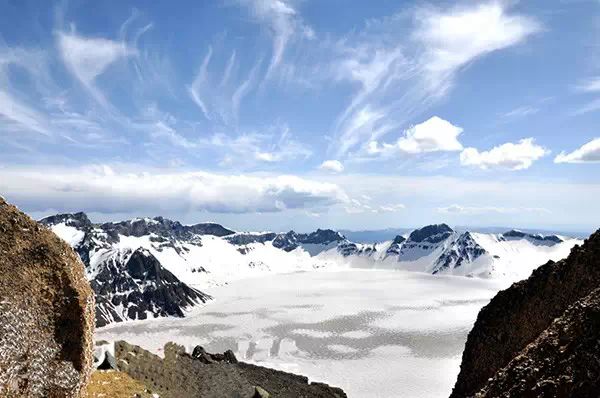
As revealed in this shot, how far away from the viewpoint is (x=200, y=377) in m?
51.8

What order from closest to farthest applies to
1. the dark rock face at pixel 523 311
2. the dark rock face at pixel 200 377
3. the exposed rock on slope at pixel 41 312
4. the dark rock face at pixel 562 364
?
the dark rock face at pixel 562 364, the exposed rock on slope at pixel 41 312, the dark rock face at pixel 523 311, the dark rock face at pixel 200 377

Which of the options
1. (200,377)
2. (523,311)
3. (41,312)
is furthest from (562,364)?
(200,377)

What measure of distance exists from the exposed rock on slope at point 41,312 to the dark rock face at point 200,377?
1535 centimetres

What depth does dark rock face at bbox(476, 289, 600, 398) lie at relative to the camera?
1488 cm

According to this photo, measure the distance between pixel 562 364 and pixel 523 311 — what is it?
19.1 metres

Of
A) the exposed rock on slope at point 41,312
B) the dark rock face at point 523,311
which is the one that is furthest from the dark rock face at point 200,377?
the dark rock face at point 523,311

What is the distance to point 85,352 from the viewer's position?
26.7m

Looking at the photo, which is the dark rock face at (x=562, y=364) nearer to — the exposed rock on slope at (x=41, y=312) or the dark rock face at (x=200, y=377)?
the exposed rock on slope at (x=41, y=312)

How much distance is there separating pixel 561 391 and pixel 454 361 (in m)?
202

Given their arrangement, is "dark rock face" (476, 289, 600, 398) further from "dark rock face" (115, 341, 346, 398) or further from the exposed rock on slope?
"dark rock face" (115, 341, 346, 398)

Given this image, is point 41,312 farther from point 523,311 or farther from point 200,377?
point 523,311

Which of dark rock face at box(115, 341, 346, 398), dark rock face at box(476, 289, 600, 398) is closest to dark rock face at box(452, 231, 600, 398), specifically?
dark rock face at box(476, 289, 600, 398)

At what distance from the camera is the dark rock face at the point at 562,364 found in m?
14.9

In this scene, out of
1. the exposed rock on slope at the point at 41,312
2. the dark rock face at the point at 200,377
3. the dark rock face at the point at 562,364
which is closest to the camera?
the dark rock face at the point at 562,364
